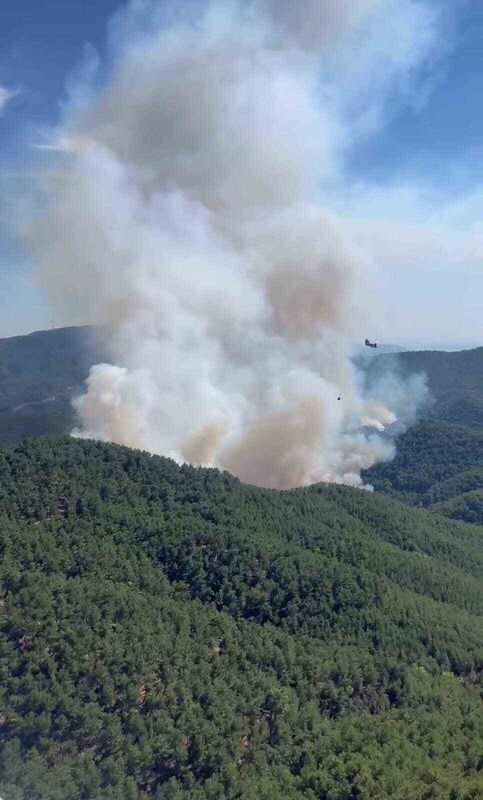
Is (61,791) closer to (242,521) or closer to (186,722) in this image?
(186,722)

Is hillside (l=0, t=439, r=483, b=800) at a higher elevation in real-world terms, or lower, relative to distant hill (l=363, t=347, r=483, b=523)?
lower

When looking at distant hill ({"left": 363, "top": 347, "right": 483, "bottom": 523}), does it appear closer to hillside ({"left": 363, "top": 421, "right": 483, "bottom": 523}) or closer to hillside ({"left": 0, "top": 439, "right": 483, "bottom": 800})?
hillside ({"left": 363, "top": 421, "right": 483, "bottom": 523})

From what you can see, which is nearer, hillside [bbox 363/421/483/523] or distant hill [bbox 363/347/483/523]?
distant hill [bbox 363/347/483/523]

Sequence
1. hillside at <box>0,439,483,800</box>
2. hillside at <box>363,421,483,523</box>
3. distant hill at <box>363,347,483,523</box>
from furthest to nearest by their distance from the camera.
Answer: hillside at <box>363,421,483,523</box>
distant hill at <box>363,347,483,523</box>
hillside at <box>0,439,483,800</box>

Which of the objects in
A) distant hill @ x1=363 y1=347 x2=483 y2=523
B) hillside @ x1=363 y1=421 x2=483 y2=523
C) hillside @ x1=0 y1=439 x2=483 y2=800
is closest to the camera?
hillside @ x1=0 y1=439 x2=483 y2=800

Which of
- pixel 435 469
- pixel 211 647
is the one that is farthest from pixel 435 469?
pixel 211 647

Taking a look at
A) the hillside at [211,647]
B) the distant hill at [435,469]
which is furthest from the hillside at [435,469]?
the hillside at [211,647]

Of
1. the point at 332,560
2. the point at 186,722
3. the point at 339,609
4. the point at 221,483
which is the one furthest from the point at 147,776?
the point at 221,483

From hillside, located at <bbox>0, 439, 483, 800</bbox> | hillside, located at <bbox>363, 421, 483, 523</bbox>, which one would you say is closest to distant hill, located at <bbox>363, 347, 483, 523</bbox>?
hillside, located at <bbox>363, 421, 483, 523</bbox>
